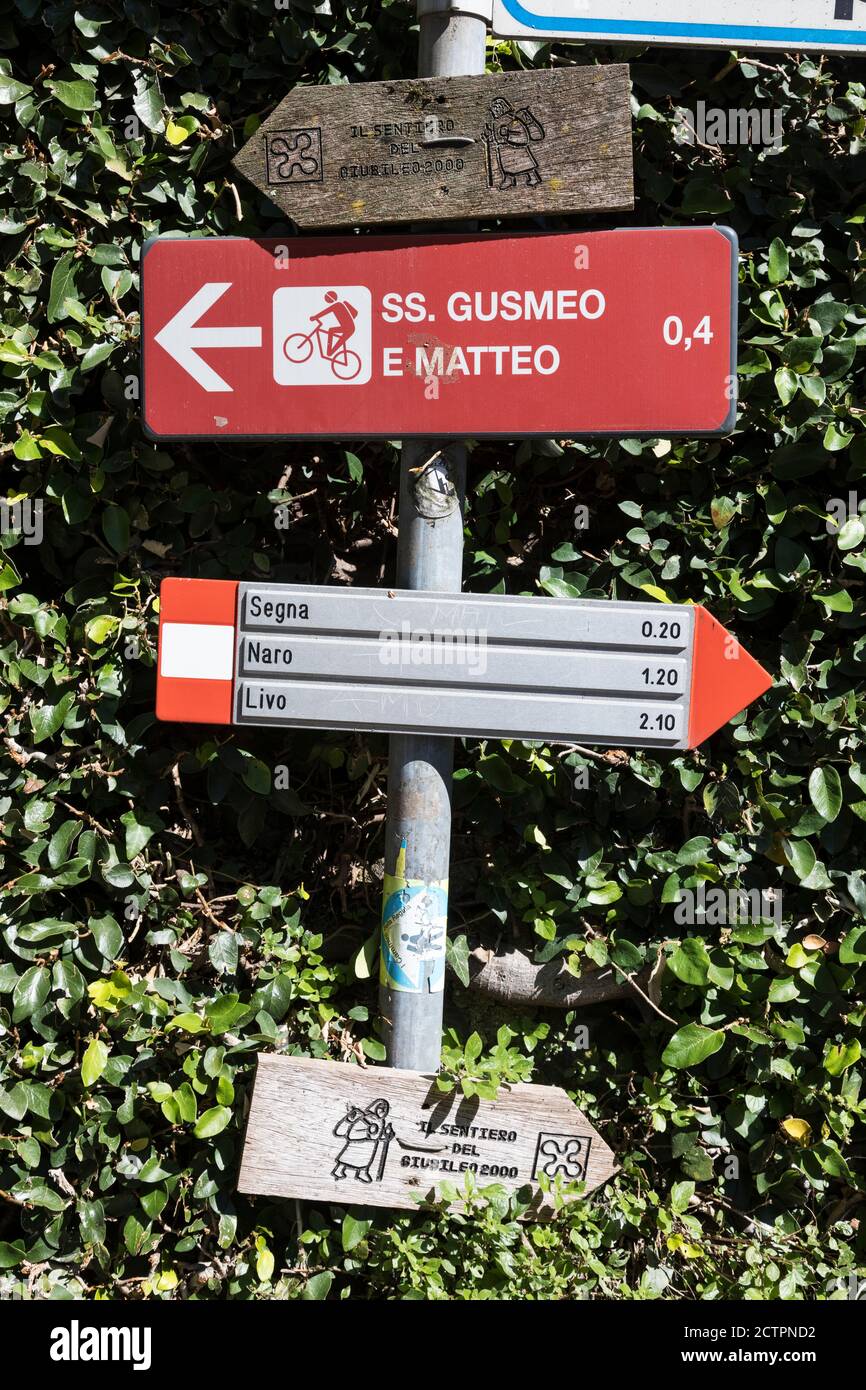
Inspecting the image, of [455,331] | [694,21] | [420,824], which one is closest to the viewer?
[694,21]

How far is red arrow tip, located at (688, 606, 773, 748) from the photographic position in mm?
1723

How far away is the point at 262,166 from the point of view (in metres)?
1.64

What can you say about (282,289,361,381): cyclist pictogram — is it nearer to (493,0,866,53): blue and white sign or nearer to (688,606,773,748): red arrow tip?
(493,0,866,53): blue and white sign

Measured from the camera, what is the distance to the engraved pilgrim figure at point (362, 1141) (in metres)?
1.86

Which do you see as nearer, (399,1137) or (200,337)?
(200,337)

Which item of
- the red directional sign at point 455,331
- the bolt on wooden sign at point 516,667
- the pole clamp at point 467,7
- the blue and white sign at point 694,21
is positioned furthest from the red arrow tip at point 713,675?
the pole clamp at point 467,7

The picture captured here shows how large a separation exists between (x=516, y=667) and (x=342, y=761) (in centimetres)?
64

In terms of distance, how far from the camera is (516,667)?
1703mm

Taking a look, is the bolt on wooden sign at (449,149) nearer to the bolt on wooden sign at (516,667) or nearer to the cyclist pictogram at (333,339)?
the cyclist pictogram at (333,339)

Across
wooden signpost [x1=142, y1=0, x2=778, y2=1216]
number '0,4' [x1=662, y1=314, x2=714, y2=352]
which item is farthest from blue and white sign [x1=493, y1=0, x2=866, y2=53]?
number '0,4' [x1=662, y1=314, x2=714, y2=352]

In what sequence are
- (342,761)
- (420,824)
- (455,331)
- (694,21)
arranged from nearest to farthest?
(694,21) < (455,331) < (420,824) < (342,761)

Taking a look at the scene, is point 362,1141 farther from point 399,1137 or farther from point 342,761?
point 342,761

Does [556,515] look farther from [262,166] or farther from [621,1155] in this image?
[621,1155]

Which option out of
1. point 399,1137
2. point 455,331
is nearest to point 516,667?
point 455,331
